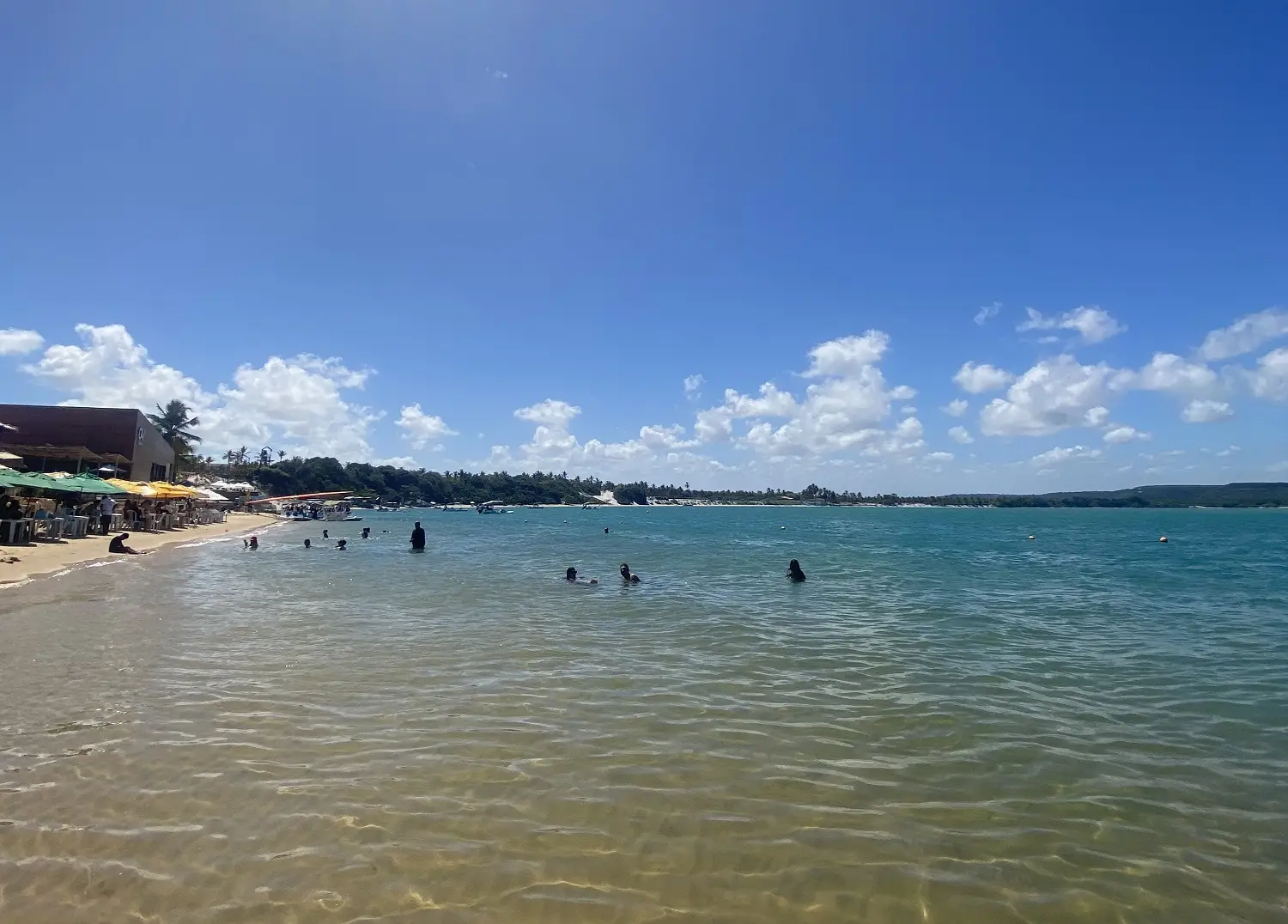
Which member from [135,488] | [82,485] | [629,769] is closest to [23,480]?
[82,485]

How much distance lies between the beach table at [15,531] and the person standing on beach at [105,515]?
9.99 m

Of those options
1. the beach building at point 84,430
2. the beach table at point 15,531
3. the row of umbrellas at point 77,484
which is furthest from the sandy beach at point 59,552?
the beach building at point 84,430

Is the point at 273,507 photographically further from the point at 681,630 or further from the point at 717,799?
the point at 717,799

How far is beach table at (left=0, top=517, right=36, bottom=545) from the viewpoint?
988 inches

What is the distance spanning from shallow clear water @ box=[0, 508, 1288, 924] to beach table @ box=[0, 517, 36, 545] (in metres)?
13.2

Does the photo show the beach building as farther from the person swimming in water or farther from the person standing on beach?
the person swimming in water

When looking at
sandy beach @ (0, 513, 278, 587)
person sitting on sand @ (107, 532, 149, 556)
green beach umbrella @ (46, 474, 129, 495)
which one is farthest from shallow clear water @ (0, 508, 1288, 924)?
green beach umbrella @ (46, 474, 129, 495)

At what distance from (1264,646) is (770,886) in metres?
14.0

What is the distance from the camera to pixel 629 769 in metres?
6.64

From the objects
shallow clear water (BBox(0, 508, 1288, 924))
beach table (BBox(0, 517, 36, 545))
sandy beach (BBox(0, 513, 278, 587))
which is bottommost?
shallow clear water (BBox(0, 508, 1288, 924))

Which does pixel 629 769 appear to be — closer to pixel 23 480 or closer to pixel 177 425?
pixel 23 480

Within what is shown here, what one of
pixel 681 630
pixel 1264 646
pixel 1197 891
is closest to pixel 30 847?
pixel 1197 891

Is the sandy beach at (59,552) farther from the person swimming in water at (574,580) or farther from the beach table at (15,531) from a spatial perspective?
the person swimming in water at (574,580)

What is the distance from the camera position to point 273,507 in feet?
337
